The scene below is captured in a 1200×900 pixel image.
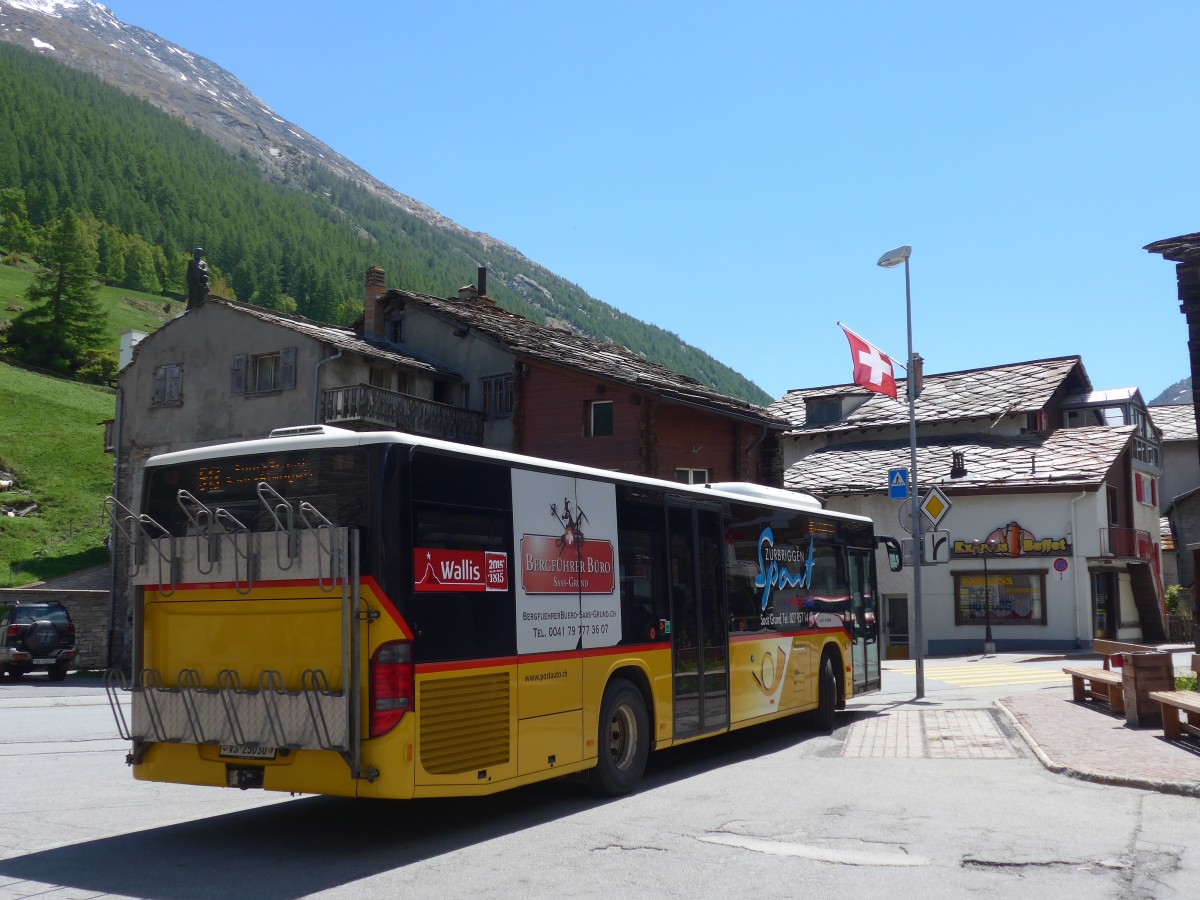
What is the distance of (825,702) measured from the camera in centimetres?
1593

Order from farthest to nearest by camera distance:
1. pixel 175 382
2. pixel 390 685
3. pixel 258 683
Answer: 1. pixel 175 382
2. pixel 258 683
3. pixel 390 685

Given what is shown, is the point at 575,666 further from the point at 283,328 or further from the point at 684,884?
the point at 283,328

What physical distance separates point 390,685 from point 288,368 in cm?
3236

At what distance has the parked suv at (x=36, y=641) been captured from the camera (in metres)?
30.5

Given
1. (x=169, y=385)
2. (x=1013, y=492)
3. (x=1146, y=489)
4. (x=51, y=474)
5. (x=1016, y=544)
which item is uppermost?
→ (x=169, y=385)

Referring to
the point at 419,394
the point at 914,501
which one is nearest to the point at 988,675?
the point at 914,501

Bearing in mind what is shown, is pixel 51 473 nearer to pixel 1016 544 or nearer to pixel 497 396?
pixel 497 396

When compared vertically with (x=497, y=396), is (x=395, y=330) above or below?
above

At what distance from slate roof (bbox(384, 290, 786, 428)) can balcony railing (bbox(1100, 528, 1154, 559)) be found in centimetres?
1178

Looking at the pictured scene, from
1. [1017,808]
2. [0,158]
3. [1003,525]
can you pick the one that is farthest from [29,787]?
[0,158]

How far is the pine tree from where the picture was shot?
8531 cm

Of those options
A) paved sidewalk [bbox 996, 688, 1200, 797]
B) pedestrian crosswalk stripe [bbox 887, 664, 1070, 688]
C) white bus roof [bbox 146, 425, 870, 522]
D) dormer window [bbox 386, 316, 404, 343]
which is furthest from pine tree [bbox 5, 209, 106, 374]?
white bus roof [bbox 146, 425, 870, 522]

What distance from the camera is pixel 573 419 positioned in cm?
3816

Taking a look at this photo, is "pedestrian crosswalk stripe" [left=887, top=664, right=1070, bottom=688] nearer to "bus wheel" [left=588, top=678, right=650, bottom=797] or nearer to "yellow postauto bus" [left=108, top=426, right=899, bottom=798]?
"bus wheel" [left=588, top=678, right=650, bottom=797]
